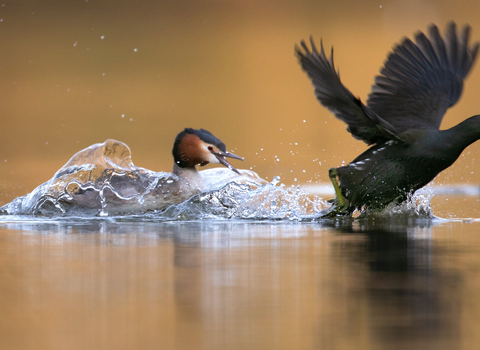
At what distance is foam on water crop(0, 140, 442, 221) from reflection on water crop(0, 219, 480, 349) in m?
1.30

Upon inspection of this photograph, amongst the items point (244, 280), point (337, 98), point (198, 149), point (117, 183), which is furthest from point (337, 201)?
point (244, 280)

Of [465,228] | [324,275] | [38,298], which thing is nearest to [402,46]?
[465,228]

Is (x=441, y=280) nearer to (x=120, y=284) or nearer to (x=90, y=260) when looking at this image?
(x=120, y=284)

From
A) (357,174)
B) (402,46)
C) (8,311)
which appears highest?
(402,46)

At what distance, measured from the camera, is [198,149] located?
669 cm

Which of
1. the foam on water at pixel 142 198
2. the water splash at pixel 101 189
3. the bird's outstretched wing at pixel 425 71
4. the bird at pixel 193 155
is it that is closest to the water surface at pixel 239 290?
the foam on water at pixel 142 198

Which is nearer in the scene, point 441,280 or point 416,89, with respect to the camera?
point 441,280

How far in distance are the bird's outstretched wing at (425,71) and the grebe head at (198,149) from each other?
5.45 ft

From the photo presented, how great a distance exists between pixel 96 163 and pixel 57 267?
12.1 ft

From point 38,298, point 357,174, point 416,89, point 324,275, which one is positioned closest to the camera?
point 38,298

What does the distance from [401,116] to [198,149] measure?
2.09m

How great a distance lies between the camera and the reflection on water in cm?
178

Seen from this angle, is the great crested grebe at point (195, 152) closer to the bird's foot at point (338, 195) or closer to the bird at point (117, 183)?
the bird at point (117, 183)

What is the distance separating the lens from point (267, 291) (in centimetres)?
240
